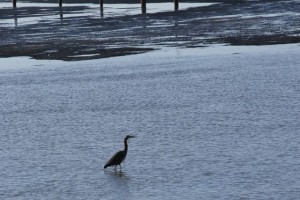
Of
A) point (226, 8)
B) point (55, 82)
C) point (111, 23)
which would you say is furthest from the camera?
point (226, 8)

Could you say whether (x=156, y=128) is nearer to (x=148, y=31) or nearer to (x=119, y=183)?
(x=119, y=183)

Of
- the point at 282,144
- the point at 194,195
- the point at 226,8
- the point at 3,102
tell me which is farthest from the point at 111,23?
the point at 194,195

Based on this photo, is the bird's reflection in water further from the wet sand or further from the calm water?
the wet sand

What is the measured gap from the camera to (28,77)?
35.3m

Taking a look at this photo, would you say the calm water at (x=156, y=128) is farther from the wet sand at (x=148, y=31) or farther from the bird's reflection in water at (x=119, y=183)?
the wet sand at (x=148, y=31)

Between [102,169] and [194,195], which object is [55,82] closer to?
[102,169]

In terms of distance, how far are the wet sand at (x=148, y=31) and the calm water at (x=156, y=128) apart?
5.27 metres

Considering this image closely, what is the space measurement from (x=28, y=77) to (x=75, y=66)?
333 centimetres

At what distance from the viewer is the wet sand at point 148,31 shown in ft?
143

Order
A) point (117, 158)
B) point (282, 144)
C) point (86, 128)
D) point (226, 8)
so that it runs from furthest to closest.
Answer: point (226, 8) < point (86, 128) < point (282, 144) < point (117, 158)

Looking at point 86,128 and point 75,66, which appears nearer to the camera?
point 86,128

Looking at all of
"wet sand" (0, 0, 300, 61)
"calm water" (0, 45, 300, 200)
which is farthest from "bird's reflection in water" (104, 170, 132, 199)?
"wet sand" (0, 0, 300, 61)

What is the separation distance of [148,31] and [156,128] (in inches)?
1112

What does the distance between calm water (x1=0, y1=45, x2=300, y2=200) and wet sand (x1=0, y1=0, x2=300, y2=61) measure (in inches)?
207
